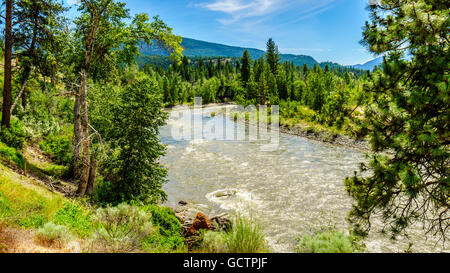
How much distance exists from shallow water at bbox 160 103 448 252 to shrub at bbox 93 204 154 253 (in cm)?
545

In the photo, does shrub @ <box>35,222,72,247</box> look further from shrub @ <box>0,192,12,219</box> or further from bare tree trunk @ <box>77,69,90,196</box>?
bare tree trunk @ <box>77,69,90,196</box>

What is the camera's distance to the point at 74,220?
23.7 feet

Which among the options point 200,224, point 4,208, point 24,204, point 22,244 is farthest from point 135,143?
point 22,244

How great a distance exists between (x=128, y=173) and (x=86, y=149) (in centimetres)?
226

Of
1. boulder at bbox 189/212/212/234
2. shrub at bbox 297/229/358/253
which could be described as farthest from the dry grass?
boulder at bbox 189/212/212/234

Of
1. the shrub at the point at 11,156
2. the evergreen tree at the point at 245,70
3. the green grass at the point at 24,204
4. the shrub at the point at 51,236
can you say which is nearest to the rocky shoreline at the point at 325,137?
the green grass at the point at 24,204

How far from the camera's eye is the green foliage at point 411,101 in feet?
16.5

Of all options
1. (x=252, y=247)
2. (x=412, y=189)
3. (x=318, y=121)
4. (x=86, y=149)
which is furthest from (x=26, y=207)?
(x=318, y=121)

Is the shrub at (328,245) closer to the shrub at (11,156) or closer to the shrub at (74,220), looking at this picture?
the shrub at (74,220)

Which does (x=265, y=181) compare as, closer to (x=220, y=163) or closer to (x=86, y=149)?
(x=220, y=163)

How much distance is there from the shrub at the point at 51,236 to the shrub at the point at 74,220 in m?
0.92

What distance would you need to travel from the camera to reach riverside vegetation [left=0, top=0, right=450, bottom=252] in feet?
17.4

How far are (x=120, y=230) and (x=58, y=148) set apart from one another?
13368mm
